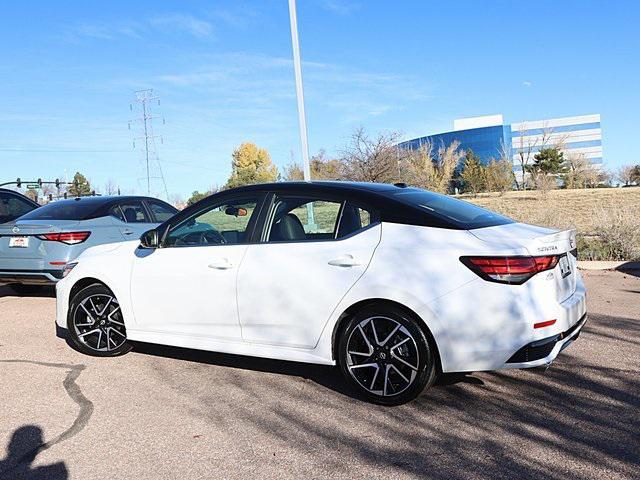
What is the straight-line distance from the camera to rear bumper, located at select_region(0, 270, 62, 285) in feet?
25.9

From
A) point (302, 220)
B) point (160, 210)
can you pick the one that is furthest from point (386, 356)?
point (160, 210)

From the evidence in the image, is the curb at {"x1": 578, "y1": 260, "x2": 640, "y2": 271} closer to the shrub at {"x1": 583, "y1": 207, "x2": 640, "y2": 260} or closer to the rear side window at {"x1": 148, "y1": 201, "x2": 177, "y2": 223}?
the shrub at {"x1": 583, "y1": 207, "x2": 640, "y2": 260}

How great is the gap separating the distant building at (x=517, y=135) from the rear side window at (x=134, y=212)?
104 meters

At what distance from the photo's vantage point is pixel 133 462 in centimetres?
346

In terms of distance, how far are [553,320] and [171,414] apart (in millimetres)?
2687

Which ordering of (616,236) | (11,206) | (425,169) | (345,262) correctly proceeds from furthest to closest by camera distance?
1. (425,169)
2. (616,236)
3. (11,206)
4. (345,262)

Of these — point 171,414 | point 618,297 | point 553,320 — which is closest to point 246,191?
point 171,414

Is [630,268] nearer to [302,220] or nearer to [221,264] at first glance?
[302,220]

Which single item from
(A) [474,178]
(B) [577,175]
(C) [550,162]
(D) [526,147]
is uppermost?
(D) [526,147]

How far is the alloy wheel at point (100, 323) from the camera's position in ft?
18.5

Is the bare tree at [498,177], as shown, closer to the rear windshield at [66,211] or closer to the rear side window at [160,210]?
the rear side window at [160,210]

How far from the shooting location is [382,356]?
13.7 ft

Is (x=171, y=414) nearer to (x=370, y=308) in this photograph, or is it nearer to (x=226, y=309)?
(x=226, y=309)

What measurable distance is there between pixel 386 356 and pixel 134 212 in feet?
20.6
